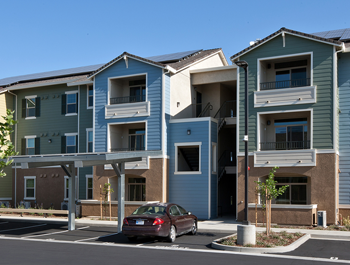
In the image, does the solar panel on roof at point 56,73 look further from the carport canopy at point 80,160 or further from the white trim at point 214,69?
the carport canopy at point 80,160

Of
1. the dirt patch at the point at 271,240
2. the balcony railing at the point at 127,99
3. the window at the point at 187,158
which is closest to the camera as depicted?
the dirt patch at the point at 271,240

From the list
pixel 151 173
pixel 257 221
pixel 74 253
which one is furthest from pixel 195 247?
pixel 151 173

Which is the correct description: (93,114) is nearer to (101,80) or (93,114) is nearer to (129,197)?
(101,80)

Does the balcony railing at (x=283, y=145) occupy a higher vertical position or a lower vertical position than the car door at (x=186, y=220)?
higher

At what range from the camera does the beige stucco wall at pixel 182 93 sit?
26.3 meters

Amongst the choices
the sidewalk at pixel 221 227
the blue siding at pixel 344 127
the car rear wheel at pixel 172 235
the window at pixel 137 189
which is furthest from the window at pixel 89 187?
the blue siding at pixel 344 127

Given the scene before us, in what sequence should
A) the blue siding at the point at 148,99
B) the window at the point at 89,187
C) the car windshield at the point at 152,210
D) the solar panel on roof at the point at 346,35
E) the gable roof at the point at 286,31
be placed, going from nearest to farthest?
the car windshield at the point at 152,210
the gable roof at the point at 286,31
the solar panel on roof at the point at 346,35
the blue siding at the point at 148,99
the window at the point at 89,187

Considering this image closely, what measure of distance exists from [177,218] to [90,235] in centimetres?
428

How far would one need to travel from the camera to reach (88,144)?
29.2 m

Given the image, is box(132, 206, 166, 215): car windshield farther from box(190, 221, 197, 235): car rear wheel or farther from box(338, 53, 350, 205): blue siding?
box(338, 53, 350, 205): blue siding

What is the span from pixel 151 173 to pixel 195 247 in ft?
34.4

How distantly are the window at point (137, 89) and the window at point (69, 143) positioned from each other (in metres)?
5.33

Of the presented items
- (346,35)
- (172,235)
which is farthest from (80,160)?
(346,35)

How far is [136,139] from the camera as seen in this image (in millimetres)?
27953
